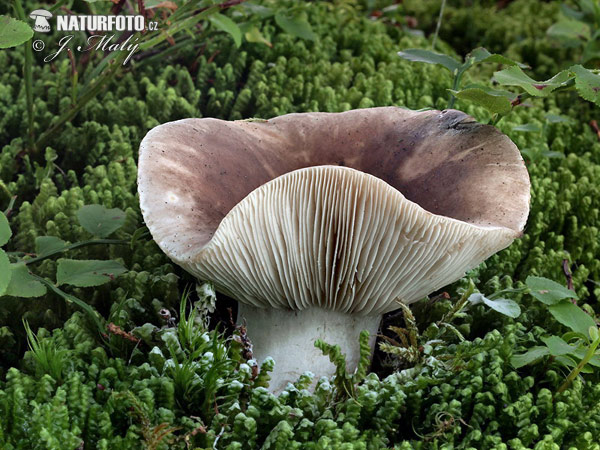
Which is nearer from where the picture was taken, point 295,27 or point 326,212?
point 326,212

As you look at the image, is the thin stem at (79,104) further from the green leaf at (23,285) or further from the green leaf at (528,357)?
the green leaf at (528,357)

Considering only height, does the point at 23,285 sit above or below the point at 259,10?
below

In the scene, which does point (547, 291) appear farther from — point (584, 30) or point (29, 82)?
point (584, 30)

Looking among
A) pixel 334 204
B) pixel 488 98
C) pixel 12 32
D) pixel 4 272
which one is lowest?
pixel 4 272

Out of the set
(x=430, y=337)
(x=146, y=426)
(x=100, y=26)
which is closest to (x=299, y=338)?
(x=430, y=337)

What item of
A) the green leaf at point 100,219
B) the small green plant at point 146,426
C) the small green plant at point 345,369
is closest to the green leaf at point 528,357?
the small green plant at point 345,369

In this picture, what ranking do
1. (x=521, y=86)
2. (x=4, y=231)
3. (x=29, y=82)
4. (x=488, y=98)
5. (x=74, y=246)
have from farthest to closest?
(x=29, y=82) → (x=74, y=246) → (x=488, y=98) → (x=521, y=86) → (x=4, y=231)

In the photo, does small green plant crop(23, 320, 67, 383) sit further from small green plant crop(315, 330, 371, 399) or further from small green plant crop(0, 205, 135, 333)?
small green plant crop(315, 330, 371, 399)

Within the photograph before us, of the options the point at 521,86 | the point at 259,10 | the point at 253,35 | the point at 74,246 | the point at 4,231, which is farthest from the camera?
the point at 253,35
